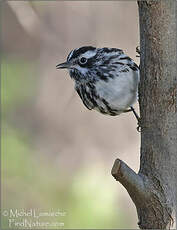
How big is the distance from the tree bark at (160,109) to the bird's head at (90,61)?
1.18m

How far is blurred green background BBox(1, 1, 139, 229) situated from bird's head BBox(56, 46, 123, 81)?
160 centimetres

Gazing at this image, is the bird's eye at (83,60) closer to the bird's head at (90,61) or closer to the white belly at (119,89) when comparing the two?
the bird's head at (90,61)

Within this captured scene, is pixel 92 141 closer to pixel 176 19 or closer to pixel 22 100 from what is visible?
pixel 22 100

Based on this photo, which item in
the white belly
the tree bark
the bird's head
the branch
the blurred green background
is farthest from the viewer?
the blurred green background

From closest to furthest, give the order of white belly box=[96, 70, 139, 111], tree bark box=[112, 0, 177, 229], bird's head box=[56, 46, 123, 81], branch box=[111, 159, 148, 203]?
branch box=[111, 159, 148, 203] → tree bark box=[112, 0, 177, 229] → white belly box=[96, 70, 139, 111] → bird's head box=[56, 46, 123, 81]

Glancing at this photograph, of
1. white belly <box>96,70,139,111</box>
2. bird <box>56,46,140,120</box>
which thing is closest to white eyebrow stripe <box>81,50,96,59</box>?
bird <box>56,46,140,120</box>

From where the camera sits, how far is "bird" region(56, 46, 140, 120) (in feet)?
13.7

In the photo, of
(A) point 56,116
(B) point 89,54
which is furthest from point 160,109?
(A) point 56,116

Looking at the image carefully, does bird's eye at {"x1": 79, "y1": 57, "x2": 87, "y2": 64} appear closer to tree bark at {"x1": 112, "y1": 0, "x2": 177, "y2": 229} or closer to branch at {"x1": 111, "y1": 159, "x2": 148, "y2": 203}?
tree bark at {"x1": 112, "y1": 0, "x2": 177, "y2": 229}

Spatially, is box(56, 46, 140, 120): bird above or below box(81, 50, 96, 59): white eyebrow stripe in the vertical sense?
below

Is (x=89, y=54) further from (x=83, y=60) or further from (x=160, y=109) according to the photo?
(x=160, y=109)

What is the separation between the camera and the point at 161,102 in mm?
3080

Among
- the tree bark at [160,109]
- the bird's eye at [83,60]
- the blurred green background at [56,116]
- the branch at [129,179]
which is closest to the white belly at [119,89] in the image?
the bird's eye at [83,60]

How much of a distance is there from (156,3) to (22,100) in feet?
11.8
